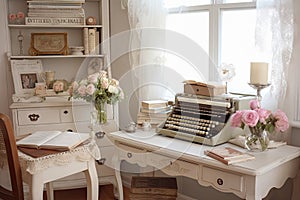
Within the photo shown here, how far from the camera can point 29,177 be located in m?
2.01

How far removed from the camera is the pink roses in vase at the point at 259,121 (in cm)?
199

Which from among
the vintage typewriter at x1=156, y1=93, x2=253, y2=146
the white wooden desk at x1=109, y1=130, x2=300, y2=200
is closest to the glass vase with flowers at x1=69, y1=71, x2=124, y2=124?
the white wooden desk at x1=109, y1=130, x2=300, y2=200

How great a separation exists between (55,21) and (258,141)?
1994 millimetres

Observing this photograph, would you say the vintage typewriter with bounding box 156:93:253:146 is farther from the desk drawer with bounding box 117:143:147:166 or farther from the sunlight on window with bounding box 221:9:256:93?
the sunlight on window with bounding box 221:9:256:93

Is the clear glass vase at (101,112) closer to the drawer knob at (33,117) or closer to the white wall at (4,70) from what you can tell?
the drawer knob at (33,117)

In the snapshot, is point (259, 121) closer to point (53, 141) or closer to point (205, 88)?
point (205, 88)

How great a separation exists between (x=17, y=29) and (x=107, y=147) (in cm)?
131

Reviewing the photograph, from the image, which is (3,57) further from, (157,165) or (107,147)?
(157,165)

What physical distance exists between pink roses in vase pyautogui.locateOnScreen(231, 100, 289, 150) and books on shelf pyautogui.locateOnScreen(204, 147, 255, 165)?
0.40ft

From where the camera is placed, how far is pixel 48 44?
329cm

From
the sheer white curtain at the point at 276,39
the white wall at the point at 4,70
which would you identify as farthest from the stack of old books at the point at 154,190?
the white wall at the point at 4,70

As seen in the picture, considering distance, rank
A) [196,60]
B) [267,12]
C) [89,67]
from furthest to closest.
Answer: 1. [89,67]
2. [196,60]
3. [267,12]

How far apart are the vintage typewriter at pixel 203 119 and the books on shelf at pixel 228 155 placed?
4.9 inches

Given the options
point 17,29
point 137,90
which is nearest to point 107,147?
point 137,90
